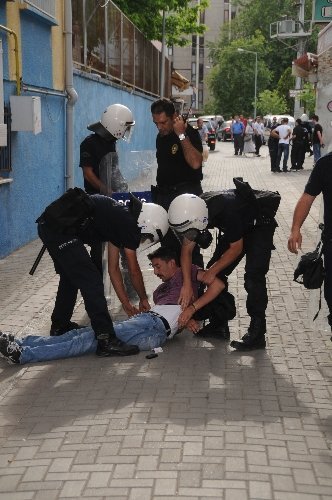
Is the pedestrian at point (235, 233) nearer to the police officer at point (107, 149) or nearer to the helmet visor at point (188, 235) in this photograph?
the helmet visor at point (188, 235)

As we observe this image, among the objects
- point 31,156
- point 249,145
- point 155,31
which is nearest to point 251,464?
point 31,156

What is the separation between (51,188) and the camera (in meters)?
11.9

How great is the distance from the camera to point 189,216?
18.4ft

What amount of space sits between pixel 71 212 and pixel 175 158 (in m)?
1.92

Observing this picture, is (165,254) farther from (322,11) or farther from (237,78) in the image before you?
(237,78)

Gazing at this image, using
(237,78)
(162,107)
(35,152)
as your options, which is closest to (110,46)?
(35,152)

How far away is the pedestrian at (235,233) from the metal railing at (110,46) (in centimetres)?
848

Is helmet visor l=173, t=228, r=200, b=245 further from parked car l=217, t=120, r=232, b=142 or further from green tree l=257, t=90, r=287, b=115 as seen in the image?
green tree l=257, t=90, r=287, b=115

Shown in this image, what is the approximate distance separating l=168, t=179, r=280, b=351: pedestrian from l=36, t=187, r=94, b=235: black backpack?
0.64 meters

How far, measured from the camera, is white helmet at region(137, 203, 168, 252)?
18.9ft

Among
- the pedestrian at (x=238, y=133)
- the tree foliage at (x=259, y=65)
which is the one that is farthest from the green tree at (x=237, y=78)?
the pedestrian at (x=238, y=133)

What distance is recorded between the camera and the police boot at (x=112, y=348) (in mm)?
5699

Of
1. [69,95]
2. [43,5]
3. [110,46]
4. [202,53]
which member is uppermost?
[202,53]

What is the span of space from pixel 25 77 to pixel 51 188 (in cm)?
208
